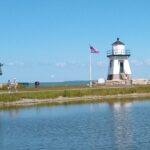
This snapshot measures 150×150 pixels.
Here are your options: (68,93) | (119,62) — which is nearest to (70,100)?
(68,93)

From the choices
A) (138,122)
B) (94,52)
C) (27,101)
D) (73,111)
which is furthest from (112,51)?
(138,122)

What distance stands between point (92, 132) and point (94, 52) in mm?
51418

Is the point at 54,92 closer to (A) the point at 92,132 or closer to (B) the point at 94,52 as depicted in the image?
(B) the point at 94,52

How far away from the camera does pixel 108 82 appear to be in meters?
98.7

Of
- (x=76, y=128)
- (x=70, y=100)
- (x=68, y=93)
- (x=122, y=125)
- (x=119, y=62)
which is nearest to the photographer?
(x=76, y=128)

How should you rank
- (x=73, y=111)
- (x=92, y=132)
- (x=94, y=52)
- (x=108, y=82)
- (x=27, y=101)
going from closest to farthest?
(x=92, y=132) < (x=73, y=111) < (x=27, y=101) < (x=94, y=52) < (x=108, y=82)

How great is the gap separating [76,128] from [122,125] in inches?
160

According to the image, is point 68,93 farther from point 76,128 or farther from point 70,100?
point 76,128

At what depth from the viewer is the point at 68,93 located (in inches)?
3147

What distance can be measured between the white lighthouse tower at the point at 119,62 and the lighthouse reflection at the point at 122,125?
30.1 meters

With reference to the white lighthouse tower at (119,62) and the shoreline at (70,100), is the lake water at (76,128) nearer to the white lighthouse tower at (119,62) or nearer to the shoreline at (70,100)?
the shoreline at (70,100)

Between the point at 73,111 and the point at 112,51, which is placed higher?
the point at 112,51

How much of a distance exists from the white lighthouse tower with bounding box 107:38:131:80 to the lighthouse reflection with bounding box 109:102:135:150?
3010cm

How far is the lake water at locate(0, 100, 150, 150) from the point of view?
3578 centimetres
